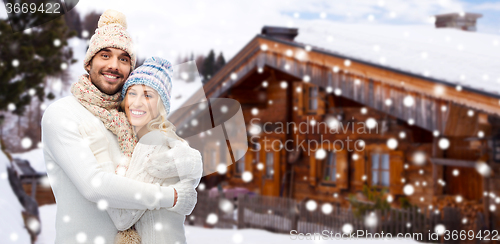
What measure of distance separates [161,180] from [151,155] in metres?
0.17

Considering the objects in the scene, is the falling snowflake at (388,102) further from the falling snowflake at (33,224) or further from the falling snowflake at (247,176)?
the falling snowflake at (33,224)

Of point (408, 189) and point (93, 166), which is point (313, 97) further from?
point (93, 166)

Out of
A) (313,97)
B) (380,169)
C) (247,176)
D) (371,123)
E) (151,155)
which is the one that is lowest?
(247,176)

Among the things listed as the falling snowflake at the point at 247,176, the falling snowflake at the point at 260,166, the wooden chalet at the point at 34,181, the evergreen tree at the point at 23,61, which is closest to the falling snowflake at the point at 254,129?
the falling snowflake at the point at 260,166

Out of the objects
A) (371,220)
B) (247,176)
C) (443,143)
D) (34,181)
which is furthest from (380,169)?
(34,181)

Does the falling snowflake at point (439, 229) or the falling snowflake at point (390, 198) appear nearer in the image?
the falling snowflake at point (439, 229)

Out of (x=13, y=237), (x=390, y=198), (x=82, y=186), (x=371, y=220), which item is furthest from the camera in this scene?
(x=390, y=198)

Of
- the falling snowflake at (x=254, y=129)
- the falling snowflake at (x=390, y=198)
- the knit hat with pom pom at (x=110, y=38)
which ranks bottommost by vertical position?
the falling snowflake at (x=390, y=198)

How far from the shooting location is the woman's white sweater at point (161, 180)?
7.51 ft

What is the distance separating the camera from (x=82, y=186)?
2188 mm

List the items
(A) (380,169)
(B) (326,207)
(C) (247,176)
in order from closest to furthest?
(A) (380,169)
(B) (326,207)
(C) (247,176)

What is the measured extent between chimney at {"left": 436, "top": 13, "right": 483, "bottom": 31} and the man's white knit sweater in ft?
46.9

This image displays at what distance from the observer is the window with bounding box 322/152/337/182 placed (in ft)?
37.0

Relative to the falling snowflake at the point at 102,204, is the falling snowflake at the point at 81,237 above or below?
below
